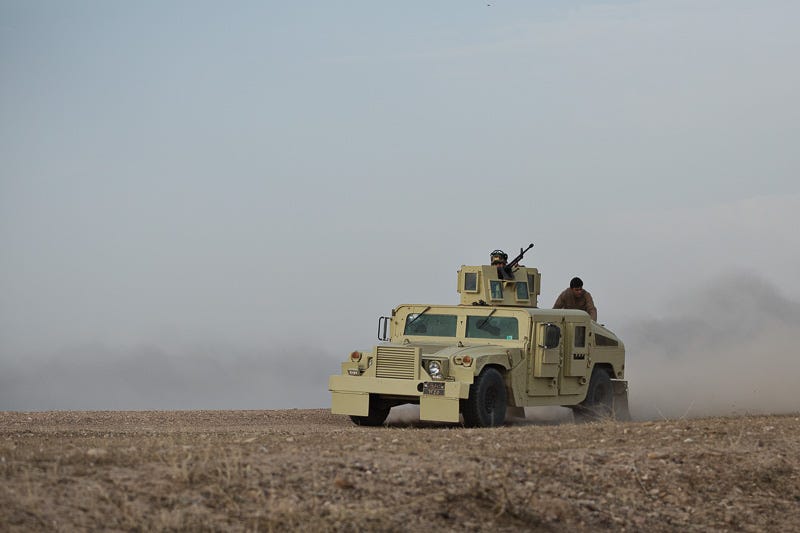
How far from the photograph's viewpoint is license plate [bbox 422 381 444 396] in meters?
17.0

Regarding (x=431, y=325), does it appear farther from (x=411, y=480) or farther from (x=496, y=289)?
(x=411, y=480)

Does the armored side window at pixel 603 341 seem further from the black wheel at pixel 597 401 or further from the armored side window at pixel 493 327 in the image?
the armored side window at pixel 493 327

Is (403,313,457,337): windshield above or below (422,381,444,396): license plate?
above

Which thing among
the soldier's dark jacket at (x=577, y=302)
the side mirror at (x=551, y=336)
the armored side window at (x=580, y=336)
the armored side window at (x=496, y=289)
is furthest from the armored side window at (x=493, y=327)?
the soldier's dark jacket at (x=577, y=302)

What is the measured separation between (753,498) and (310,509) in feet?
16.1

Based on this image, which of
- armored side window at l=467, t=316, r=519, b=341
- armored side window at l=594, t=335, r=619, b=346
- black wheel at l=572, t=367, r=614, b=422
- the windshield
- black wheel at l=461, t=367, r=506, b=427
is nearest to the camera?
black wheel at l=461, t=367, r=506, b=427

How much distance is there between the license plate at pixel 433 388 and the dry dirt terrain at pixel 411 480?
6.00 ft

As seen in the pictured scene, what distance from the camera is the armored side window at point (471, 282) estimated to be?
774 inches

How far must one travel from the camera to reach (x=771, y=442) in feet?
47.0

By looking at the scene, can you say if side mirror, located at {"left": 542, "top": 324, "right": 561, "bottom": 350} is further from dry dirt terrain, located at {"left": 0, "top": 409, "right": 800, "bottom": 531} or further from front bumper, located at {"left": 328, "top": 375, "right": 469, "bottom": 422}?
dry dirt terrain, located at {"left": 0, "top": 409, "right": 800, "bottom": 531}

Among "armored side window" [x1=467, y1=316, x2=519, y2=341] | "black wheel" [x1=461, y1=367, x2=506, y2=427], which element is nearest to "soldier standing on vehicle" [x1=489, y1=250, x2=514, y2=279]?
"armored side window" [x1=467, y1=316, x2=519, y2=341]

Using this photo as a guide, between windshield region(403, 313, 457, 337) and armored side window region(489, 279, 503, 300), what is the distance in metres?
0.94

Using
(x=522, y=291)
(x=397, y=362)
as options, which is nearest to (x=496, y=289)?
(x=522, y=291)

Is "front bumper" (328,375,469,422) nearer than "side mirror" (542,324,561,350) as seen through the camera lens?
Yes
